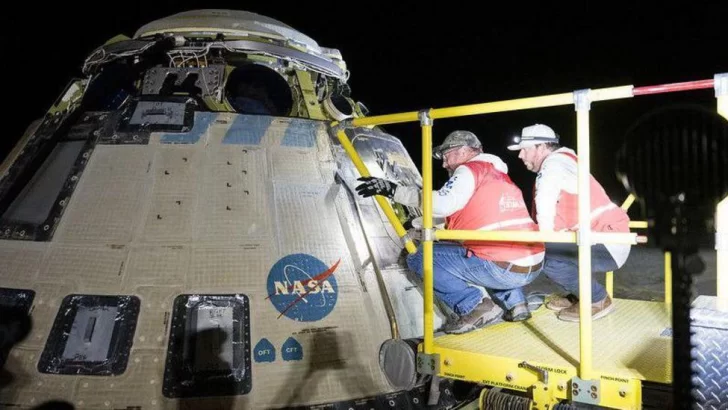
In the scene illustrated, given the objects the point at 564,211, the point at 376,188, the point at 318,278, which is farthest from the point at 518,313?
the point at 318,278

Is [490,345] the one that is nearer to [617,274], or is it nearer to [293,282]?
[293,282]

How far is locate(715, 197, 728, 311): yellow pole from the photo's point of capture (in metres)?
2.21

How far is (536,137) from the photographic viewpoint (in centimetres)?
342

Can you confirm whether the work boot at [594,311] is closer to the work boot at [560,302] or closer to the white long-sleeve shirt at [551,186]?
the work boot at [560,302]

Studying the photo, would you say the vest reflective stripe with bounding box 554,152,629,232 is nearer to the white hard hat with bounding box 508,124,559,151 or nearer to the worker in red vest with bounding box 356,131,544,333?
the white hard hat with bounding box 508,124,559,151

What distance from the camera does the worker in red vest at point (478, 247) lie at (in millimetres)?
3385

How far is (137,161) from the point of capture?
4.21 metres

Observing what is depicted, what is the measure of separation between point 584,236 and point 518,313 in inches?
50.0

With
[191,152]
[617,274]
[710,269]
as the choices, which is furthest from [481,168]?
[710,269]

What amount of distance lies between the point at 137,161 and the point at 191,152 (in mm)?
428

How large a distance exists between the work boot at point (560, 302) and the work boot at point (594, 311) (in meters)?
0.24

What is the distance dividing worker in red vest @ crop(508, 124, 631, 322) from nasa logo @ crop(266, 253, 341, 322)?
1546 millimetres

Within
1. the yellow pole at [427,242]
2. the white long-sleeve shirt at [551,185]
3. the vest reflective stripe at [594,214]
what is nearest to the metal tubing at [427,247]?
the yellow pole at [427,242]

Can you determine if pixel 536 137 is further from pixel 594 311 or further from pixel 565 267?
pixel 594 311
